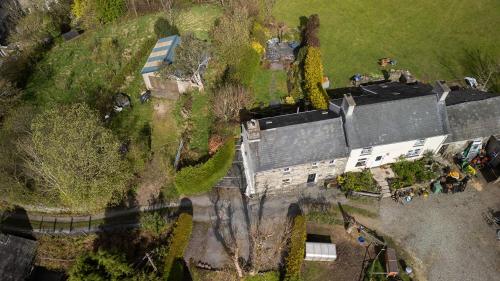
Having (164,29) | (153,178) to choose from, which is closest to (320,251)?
(153,178)

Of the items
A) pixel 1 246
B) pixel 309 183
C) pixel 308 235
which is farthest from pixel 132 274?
pixel 309 183

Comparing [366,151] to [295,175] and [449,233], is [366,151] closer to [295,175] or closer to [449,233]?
[295,175]

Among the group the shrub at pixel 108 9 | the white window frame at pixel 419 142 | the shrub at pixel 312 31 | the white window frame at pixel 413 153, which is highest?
the shrub at pixel 108 9

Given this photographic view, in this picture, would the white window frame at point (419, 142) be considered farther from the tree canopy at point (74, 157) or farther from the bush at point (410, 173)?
the tree canopy at point (74, 157)

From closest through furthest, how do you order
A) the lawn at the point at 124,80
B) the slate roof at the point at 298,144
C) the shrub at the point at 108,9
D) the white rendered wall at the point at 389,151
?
the slate roof at the point at 298,144
the white rendered wall at the point at 389,151
the lawn at the point at 124,80
the shrub at the point at 108,9

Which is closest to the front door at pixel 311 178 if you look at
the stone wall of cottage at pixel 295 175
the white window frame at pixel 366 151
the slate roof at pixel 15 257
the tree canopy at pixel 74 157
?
the stone wall of cottage at pixel 295 175

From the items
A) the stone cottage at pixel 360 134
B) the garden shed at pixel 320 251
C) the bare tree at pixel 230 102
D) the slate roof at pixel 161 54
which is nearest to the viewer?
the garden shed at pixel 320 251
